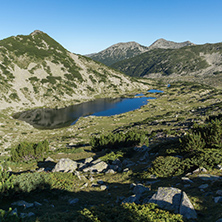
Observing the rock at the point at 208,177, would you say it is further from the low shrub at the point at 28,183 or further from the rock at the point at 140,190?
the low shrub at the point at 28,183

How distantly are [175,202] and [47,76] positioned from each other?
137212 mm

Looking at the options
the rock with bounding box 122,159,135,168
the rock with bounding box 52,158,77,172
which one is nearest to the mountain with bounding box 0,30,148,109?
the rock with bounding box 52,158,77,172

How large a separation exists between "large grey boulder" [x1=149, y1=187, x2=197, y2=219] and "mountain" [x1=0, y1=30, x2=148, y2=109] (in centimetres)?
10308

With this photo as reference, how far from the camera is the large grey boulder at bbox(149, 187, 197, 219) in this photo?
7578 millimetres

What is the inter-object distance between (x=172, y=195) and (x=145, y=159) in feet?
34.0

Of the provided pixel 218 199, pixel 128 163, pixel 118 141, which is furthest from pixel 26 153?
pixel 218 199

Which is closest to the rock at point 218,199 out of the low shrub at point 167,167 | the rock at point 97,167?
the low shrub at point 167,167

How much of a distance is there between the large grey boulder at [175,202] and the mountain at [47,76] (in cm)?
10308

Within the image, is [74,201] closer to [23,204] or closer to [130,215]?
[23,204]

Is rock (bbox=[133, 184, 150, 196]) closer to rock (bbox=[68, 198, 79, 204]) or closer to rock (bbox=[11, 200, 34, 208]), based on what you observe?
rock (bbox=[68, 198, 79, 204])

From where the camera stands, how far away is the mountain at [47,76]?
109562 mm

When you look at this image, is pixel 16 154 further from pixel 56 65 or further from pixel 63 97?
pixel 56 65

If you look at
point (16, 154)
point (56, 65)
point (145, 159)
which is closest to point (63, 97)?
point (56, 65)

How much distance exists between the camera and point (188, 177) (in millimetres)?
11445
